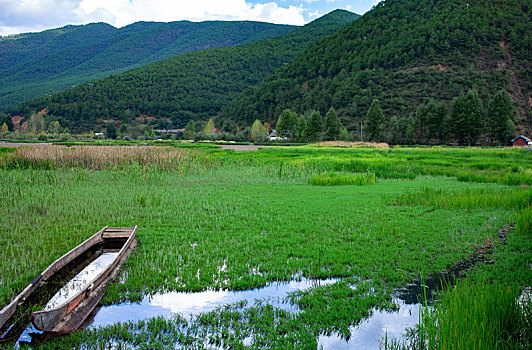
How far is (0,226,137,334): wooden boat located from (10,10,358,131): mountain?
103 meters

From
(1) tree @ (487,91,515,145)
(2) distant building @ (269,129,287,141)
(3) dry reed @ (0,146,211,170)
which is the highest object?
(1) tree @ (487,91,515,145)

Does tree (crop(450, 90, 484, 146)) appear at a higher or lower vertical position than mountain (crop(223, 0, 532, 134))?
lower

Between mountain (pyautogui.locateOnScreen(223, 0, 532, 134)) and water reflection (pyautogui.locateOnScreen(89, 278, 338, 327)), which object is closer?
water reflection (pyautogui.locateOnScreen(89, 278, 338, 327))

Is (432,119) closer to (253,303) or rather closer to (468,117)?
(468,117)

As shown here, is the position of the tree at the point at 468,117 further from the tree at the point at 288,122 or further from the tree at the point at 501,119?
the tree at the point at 288,122

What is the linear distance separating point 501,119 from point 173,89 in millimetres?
98643

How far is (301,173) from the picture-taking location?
20.5 metres

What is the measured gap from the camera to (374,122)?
64.4 metres

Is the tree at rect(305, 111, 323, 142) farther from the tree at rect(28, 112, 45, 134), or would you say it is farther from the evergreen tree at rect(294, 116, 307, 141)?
the tree at rect(28, 112, 45, 134)

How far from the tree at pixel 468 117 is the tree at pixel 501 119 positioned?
1949 mm

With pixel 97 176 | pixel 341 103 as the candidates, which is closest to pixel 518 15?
pixel 341 103

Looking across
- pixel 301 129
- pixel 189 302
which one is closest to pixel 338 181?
pixel 189 302

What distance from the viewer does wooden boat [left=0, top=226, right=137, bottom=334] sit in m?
4.06

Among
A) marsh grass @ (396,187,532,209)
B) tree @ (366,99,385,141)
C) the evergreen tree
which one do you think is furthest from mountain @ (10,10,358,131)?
marsh grass @ (396,187,532,209)
